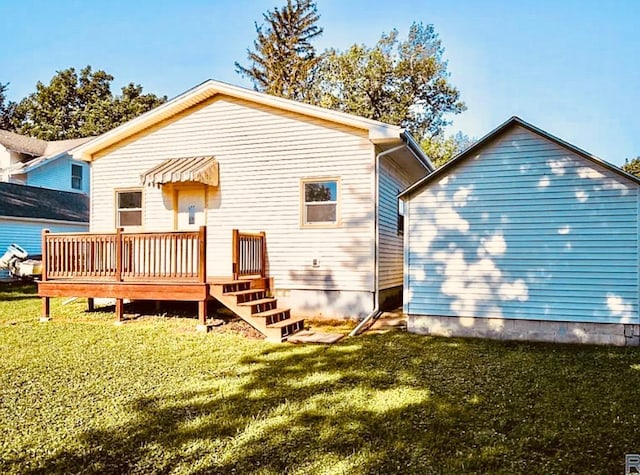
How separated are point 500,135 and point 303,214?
13.6ft

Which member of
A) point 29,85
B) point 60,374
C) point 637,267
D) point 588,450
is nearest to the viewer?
point 588,450

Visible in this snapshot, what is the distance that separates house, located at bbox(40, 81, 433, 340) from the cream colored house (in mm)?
23

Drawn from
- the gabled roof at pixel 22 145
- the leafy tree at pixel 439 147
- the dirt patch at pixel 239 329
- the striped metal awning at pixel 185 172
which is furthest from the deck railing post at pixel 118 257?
the leafy tree at pixel 439 147

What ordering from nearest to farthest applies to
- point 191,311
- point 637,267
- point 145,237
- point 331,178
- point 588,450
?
point 588,450 → point 637,267 → point 145,237 → point 331,178 → point 191,311

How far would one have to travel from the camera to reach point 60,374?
559cm

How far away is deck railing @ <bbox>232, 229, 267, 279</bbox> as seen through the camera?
877 cm

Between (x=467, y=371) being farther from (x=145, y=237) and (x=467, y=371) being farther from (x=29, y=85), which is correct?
(x=29, y=85)

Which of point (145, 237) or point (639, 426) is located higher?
point (145, 237)

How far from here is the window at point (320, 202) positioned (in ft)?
31.6

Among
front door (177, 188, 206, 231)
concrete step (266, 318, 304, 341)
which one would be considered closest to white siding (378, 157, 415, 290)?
concrete step (266, 318, 304, 341)

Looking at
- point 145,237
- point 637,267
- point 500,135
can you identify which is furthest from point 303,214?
point 637,267

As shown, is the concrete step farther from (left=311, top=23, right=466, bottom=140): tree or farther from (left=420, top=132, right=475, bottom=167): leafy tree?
(left=420, top=132, right=475, bottom=167): leafy tree

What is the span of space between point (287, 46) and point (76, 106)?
2048cm

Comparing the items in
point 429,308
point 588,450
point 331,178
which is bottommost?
point 588,450
